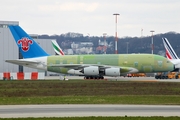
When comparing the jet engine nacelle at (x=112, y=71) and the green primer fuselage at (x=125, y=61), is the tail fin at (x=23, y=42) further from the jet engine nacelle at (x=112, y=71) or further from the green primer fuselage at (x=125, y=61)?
the jet engine nacelle at (x=112, y=71)

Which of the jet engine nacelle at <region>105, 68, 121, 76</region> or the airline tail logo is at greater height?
the airline tail logo

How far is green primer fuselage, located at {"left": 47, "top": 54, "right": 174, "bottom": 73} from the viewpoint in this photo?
65375 mm

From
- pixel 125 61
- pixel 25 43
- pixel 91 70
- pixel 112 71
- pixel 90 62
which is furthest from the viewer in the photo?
pixel 90 62

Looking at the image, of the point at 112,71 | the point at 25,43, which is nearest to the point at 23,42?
the point at 25,43

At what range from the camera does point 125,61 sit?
66312 mm

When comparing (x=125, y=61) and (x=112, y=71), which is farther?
(x=125, y=61)

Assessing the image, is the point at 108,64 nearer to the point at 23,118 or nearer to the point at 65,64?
the point at 65,64

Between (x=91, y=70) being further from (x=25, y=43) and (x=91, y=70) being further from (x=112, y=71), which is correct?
(x=25, y=43)

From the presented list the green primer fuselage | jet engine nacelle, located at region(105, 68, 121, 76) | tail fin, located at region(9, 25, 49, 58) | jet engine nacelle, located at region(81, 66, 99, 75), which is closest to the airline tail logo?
tail fin, located at region(9, 25, 49, 58)

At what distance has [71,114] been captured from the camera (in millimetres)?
24422

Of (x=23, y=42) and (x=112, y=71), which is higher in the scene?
(x=23, y=42)

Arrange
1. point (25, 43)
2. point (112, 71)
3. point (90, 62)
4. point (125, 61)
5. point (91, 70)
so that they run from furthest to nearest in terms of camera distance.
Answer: point (90, 62), point (25, 43), point (91, 70), point (125, 61), point (112, 71)

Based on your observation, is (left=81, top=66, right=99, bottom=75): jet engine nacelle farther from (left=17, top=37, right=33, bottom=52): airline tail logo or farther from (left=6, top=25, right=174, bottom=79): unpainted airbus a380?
(left=17, top=37, right=33, bottom=52): airline tail logo

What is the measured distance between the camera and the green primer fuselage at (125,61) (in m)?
65.4
